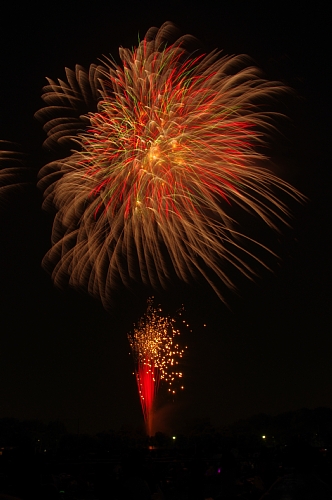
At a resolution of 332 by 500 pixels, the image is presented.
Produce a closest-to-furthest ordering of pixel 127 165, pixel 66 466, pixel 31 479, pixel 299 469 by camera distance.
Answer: pixel 299 469, pixel 31 479, pixel 66 466, pixel 127 165

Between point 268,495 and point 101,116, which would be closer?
point 268,495

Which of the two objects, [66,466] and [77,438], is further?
[77,438]

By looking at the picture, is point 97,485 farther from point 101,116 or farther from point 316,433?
point 316,433

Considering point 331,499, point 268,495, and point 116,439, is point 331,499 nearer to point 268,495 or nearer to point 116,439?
point 268,495

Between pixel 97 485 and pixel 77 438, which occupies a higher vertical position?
pixel 77 438

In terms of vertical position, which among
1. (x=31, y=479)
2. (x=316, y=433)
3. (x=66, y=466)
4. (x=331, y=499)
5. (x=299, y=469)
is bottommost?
(x=331, y=499)

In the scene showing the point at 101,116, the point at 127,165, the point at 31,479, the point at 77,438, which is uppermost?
the point at 77,438

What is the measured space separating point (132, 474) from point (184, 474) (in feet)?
37.7

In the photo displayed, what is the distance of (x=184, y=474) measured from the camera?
667 inches

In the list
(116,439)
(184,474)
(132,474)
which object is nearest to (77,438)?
(116,439)

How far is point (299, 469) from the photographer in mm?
4320

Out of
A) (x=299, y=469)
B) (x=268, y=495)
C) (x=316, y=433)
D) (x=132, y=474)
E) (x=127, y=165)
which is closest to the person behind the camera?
(x=268, y=495)

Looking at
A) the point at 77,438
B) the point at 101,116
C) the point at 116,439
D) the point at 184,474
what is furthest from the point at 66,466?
the point at 116,439

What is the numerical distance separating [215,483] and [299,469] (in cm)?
1335
